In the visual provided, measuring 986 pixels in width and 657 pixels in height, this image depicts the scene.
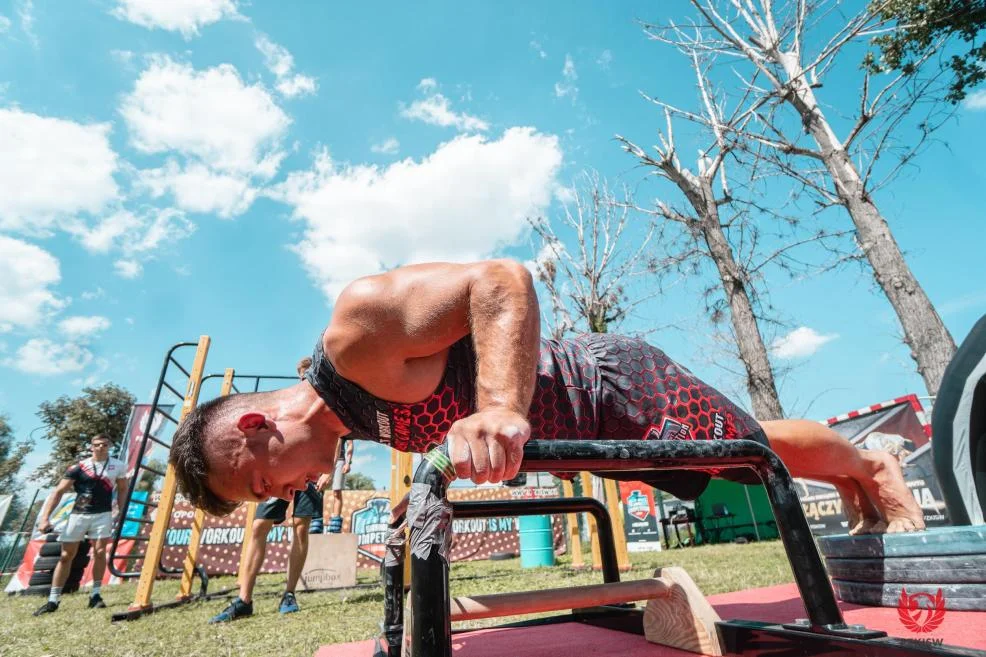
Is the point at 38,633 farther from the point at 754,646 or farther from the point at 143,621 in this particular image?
the point at 754,646

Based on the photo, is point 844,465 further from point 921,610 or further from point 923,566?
point 921,610

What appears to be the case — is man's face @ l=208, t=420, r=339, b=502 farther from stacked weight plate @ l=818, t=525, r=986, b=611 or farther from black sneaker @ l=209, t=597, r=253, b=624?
black sneaker @ l=209, t=597, r=253, b=624

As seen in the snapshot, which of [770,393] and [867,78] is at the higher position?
[867,78]

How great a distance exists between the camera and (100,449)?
6.01 m

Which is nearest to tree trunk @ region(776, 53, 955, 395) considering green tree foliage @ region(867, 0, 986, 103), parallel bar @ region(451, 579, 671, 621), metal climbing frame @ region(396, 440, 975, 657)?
green tree foliage @ region(867, 0, 986, 103)

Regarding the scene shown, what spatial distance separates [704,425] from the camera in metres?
1.65

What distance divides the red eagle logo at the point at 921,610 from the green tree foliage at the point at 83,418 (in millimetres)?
28487

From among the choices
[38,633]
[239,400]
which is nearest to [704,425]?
[239,400]

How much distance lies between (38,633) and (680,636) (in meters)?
4.48

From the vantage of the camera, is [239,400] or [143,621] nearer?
[239,400]

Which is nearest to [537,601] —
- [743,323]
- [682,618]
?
[682,618]

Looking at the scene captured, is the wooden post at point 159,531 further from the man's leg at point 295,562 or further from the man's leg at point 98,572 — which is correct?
the man's leg at point 98,572

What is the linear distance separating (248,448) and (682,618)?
1365 millimetres

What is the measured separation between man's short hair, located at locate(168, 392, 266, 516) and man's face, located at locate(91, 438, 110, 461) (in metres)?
5.41
